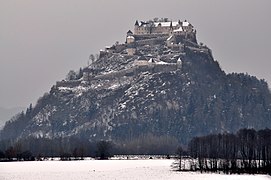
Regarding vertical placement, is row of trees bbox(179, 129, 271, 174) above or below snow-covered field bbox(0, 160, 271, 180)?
above

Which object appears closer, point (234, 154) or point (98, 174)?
point (98, 174)

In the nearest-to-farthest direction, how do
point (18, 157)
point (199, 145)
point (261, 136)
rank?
point (261, 136) → point (199, 145) → point (18, 157)

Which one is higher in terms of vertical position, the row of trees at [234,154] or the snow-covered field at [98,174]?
the row of trees at [234,154]

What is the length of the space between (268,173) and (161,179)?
1910 centimetres

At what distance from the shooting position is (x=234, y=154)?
4712 inches

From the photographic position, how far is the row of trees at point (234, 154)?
104344mm

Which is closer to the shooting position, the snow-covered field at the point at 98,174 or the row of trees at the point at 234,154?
the snow-covered field at the point at 98,174

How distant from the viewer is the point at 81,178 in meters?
84.9

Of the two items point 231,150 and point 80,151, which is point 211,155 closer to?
point 231,150

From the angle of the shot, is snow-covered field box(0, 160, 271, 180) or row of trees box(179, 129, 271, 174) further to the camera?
row of trees box(179, 129, 271, 174)

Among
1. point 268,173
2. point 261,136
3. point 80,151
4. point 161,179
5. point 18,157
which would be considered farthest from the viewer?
point 80,151

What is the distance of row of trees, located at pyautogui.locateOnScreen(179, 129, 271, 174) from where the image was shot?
10434cm

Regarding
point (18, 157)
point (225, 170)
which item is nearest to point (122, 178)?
point (225, 170)

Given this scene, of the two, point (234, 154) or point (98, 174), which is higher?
point (234, 154)
